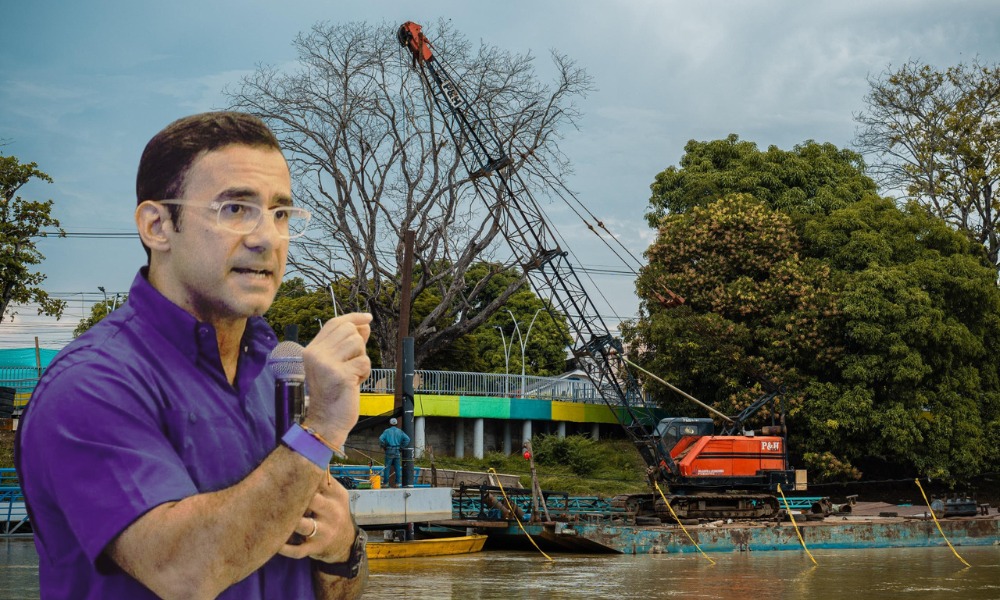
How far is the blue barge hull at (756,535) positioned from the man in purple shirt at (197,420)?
21.6 m

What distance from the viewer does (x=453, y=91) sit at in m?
29.7

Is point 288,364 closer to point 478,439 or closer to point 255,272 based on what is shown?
point 255,272

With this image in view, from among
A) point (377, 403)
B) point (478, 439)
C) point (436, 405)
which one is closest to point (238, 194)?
point (377, 403)

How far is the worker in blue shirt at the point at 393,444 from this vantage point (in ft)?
68.5

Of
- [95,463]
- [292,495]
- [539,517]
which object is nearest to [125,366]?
[95,463]

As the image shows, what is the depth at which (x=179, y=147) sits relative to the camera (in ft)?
6.85

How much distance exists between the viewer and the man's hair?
81.5 inches

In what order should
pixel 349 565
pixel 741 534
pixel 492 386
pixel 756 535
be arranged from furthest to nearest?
pixel 492 386 → pixel 756 535 → pixel 741 534 → pixel 349 565

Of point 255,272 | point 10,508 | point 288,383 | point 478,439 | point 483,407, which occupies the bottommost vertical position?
point 10,508

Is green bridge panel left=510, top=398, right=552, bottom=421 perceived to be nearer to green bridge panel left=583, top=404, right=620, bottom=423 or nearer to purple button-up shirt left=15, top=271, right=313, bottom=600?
green bridge panel left=583, top=404, right=620, bottom=423

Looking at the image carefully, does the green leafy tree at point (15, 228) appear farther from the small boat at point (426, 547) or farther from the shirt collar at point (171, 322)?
the shirt collar at point (171, 322)

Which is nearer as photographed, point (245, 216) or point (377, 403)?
point (245, 216)

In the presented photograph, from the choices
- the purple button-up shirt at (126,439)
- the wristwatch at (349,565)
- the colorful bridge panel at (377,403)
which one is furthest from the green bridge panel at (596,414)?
the purple button-up shirt at (126,439)

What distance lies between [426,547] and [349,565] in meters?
19.1
